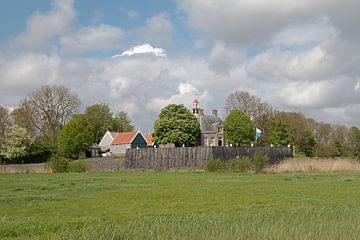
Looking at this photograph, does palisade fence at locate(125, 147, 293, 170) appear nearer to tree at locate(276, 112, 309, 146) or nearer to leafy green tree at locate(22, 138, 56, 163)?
leafy green tree at locate(22, 138, 56, 163)

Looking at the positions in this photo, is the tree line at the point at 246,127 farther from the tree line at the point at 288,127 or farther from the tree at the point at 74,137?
the tree at the point at 74,137

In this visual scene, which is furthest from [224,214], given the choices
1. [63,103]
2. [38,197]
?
[63,103]

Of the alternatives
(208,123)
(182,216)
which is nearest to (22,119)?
(208,123)

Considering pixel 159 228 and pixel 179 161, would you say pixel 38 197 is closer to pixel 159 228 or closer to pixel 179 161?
pixel 159 228

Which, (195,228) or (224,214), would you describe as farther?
(224,214)

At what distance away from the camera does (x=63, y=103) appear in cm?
9131

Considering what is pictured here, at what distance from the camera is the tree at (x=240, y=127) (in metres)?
85.4

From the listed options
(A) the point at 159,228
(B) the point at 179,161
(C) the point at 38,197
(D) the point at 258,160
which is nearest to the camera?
(A) the point at 159,228

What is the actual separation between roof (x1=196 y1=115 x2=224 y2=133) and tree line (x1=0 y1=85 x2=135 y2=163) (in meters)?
21.0

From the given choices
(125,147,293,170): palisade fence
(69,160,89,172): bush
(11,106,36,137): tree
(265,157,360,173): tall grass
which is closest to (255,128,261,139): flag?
(125,147,293,170): palisade fence

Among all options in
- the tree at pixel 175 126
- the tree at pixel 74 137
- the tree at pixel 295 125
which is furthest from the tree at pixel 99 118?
the tree at pixel 295 125

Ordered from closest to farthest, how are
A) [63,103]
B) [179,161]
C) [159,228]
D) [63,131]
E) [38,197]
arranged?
[159,228], [38,197], [179,161], [63,131], [63,103]

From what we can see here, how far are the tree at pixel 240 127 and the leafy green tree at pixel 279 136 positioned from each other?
4241 millimetres

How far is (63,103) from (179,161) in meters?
43.1
